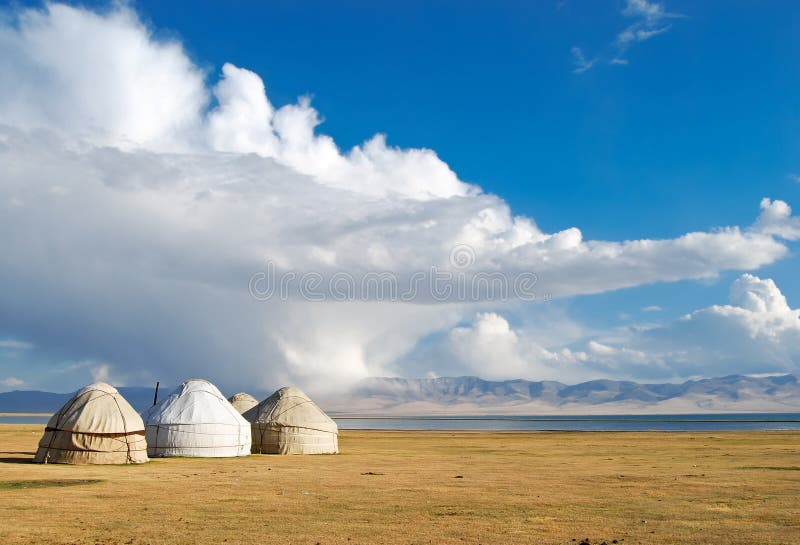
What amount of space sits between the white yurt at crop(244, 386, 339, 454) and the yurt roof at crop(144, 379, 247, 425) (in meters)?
3.33

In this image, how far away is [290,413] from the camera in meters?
40.7

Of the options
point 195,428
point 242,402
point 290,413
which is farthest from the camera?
point 242,402

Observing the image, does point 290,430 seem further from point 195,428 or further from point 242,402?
point 242,402

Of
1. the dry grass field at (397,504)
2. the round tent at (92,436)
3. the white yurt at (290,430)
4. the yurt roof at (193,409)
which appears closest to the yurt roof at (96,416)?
→ the round tent at (92,436)

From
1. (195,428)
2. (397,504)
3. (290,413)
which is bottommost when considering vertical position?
(397,504)

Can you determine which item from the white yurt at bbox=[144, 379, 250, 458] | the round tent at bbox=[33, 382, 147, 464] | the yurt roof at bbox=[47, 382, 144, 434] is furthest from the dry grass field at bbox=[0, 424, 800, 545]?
the white yurt at bbox=[144, 379, 250, 458]

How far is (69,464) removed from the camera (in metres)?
29.3

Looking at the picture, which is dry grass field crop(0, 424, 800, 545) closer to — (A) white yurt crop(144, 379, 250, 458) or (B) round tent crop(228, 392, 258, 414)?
(A) white yurt crop(144, 379, 250, 458)

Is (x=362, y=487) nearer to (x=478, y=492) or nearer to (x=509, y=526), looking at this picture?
(x=478, y=492)

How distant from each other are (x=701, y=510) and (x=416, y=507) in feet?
21.8

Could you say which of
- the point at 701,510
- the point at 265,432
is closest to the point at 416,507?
the point at 701,510

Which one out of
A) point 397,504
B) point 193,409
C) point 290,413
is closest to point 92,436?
point 193,409

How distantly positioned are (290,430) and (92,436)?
492 inches

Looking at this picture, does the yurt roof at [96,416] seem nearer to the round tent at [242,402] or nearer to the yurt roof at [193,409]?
the yurt roof at [193,409]
